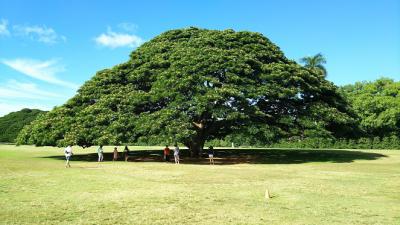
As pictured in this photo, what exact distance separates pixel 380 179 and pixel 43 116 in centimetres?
3228

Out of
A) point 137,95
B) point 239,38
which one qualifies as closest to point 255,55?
point 239,38

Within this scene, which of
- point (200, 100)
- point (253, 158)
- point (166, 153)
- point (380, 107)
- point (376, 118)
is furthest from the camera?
point (376, 118)

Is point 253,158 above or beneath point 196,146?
beneath

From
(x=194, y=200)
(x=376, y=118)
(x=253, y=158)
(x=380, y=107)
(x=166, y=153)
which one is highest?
(x=380, y=107)

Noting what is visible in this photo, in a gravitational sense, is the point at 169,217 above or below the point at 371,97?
below

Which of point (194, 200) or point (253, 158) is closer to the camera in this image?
point (194, 200)

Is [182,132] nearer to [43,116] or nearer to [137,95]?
[137,95]

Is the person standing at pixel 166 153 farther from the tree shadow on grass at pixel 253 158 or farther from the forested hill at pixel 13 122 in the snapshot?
the forested hill at pixel 13 122

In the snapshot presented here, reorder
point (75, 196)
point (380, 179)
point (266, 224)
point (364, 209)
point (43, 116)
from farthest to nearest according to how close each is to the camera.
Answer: point (43, 116) < point (380, 179) < point (75, 196) < point (364, 209) < point (266, 224)

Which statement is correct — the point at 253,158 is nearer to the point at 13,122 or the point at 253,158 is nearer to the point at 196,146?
the point at 196,146

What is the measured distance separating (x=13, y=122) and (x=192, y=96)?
88546 mm

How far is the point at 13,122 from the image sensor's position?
10950cm

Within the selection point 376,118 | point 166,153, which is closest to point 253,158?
point 166,153

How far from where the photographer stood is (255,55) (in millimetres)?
39531
